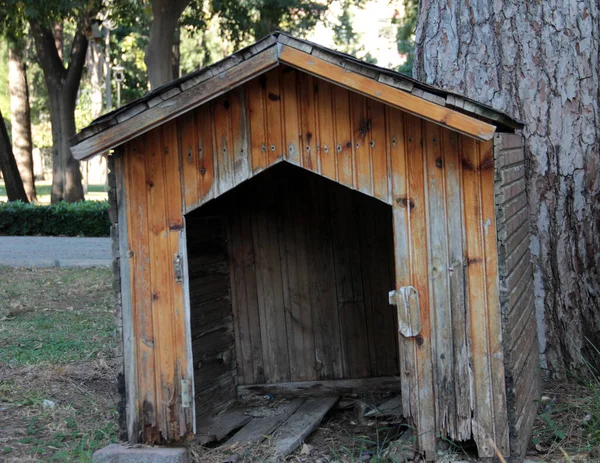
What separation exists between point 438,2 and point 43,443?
4746 mm

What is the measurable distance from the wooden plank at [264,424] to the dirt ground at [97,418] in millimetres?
207

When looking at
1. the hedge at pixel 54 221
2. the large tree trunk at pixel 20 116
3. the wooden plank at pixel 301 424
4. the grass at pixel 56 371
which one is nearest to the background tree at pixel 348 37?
the large tree trunk at pixel 20 116

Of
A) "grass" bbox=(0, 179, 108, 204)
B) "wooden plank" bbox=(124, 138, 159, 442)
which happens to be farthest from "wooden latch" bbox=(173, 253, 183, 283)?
"grass" bbox=(0, 179, 108, 204)

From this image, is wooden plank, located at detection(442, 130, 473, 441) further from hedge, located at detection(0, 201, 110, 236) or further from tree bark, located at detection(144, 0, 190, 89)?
hedge, located at detection(0, 201, 110, 236)

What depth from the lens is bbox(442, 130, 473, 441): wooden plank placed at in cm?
484

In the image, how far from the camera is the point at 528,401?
5477 mm

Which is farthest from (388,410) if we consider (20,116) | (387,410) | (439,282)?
(20,116)

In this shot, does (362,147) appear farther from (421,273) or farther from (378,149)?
(421,273)

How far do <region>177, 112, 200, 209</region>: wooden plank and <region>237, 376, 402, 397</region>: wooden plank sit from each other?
244cm

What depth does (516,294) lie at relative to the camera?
17.3 ft

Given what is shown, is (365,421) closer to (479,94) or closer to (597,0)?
(479,94)

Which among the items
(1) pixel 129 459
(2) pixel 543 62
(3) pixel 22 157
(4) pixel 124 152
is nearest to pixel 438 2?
(2) pixel 543 62

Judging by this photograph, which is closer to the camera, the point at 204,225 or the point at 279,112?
the point at 279,112

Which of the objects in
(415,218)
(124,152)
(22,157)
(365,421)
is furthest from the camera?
(22,157)
